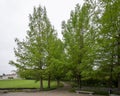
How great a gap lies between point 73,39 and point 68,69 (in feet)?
11.5

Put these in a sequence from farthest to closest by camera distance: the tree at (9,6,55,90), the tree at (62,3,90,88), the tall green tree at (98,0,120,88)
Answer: the tree at (9,6,55,90)
the tree at (62,3,90,88)
the tall green tree at (98,0,120,88)

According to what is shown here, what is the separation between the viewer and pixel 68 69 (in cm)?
2361

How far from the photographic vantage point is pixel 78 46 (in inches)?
869

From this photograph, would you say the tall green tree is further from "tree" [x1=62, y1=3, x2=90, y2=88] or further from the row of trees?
"tree" [x1=62, y1=3, x2=90, y2=88]

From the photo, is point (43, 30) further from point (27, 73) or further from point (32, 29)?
point (27, 73)

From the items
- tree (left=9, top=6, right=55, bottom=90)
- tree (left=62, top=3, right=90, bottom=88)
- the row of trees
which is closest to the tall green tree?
the row of trees

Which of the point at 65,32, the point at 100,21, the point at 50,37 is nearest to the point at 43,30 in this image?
the point at 50,37

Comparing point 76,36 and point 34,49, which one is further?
point 34,49

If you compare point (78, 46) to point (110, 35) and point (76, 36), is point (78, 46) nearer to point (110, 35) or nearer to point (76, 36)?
point (76, 36)

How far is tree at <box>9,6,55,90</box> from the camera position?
2428cm

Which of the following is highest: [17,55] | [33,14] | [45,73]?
[33,14]

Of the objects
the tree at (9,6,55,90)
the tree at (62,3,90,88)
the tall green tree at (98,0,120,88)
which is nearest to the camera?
the tall green tree at (98,0,120,88)

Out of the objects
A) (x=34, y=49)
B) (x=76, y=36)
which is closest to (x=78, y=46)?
(x=76, y=36)

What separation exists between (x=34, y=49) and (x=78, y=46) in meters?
5.43
